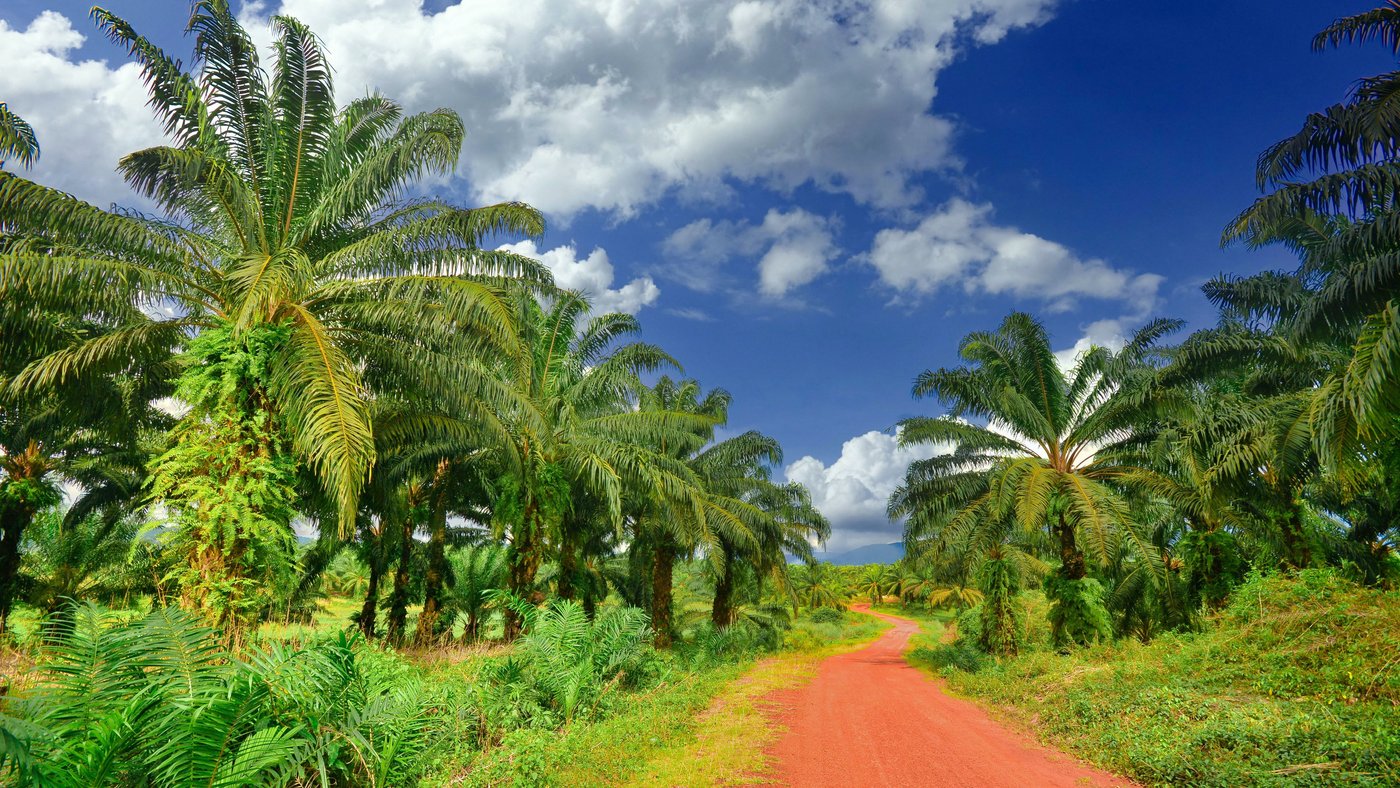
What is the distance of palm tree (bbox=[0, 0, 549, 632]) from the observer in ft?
29.4

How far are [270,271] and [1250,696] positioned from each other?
14.1 m

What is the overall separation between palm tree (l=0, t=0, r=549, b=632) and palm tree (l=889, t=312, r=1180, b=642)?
11.1 meters

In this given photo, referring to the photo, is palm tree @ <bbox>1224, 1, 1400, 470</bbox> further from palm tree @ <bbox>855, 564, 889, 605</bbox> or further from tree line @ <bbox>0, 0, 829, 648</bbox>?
palm tree @ <bbox>855, 564, 889, 605</bbox>

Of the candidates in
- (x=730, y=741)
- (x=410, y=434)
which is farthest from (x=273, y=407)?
(x=730, y=741)

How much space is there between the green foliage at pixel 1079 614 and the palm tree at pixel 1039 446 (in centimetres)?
2

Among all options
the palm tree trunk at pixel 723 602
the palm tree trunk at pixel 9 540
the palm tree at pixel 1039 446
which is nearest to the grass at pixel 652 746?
the palm tree at pixel 1039 446

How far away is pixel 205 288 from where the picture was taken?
33.0 ft

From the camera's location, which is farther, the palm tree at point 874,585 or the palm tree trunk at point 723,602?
the palm tree at point 874,585

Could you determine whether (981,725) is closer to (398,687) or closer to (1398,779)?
(1398,779)

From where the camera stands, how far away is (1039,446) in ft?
55.3

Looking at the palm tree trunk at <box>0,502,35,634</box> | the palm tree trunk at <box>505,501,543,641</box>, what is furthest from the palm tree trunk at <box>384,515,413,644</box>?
the palm tree trunk at <box>0,502,35,634</box>

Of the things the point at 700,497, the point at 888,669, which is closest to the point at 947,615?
the point at 888,669

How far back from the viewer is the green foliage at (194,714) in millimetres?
4285

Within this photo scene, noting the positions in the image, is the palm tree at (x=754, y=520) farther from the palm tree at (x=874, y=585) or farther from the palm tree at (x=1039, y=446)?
the palm tree at (x=874, y=585)
